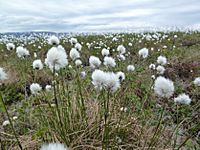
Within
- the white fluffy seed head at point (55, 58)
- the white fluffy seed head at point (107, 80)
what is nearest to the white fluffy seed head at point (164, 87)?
the white fluffy seed head at point (107, 80)

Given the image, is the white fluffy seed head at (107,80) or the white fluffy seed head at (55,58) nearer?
the white fluffy seed head at (107,80)

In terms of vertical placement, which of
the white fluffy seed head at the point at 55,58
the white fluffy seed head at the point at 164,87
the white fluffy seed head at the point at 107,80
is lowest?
the white fluffy seed head at the point at 164,87

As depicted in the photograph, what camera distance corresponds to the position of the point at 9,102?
6.60m

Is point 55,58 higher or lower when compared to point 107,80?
higher

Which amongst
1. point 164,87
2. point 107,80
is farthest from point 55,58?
point 164,87

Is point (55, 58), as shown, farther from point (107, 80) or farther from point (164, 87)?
point (164, 87)

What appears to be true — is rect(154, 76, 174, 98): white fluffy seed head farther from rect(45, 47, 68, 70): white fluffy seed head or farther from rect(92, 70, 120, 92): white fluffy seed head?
rect(45, 47, 68, 70): white fluffy seed head

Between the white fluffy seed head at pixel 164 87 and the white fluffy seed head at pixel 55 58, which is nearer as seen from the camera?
the white fluffy seed head at pixel 164 87

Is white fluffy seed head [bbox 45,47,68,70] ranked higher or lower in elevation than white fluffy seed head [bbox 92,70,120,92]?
higher

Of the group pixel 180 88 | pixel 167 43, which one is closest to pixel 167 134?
pixel 180 88

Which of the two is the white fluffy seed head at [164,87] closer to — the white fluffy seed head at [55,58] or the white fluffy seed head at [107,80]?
the white fluffy seed head at [107,80]

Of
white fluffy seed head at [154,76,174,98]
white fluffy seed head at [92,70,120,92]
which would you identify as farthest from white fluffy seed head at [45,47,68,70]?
white fluffy seed head at [154,76,174,98]

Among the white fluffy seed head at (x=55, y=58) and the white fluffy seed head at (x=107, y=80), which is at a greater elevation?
the white fluffy seed head at (x=55, y=58)

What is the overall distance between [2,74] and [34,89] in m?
0.99
